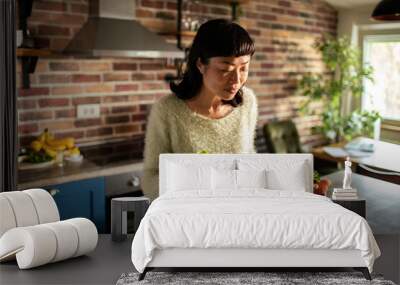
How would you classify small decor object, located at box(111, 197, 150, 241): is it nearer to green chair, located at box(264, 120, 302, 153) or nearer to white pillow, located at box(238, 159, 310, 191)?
white pillow, located at box(238, 159, 310, 191)

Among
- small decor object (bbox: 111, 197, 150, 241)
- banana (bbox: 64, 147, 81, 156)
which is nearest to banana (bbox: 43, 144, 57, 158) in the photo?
banana (bbox: 64, 147, 81, 156)

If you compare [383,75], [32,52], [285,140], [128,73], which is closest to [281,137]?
[285,140]

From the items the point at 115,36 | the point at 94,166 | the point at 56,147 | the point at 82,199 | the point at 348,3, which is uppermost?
the point at 348,3

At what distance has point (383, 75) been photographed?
5168 millimetres

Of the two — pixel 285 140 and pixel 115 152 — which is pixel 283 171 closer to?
pixel 115 152

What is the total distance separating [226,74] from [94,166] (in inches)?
61.1

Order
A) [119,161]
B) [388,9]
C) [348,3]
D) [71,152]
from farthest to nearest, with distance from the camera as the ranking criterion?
[348,3], [119,161], [71,152], [388,9]

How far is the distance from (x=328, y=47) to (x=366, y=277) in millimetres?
4217

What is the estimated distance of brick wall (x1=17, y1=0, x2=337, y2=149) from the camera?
11.1 ft

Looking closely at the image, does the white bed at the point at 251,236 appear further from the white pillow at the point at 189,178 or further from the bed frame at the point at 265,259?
the white pillow at the point at 189,178

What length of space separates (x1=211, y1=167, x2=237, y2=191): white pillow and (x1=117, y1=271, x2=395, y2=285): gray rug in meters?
0.30

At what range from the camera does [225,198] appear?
144cm

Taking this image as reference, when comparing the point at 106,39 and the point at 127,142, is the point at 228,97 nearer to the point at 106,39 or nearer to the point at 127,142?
the point at 106,39

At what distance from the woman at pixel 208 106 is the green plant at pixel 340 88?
3.16m
